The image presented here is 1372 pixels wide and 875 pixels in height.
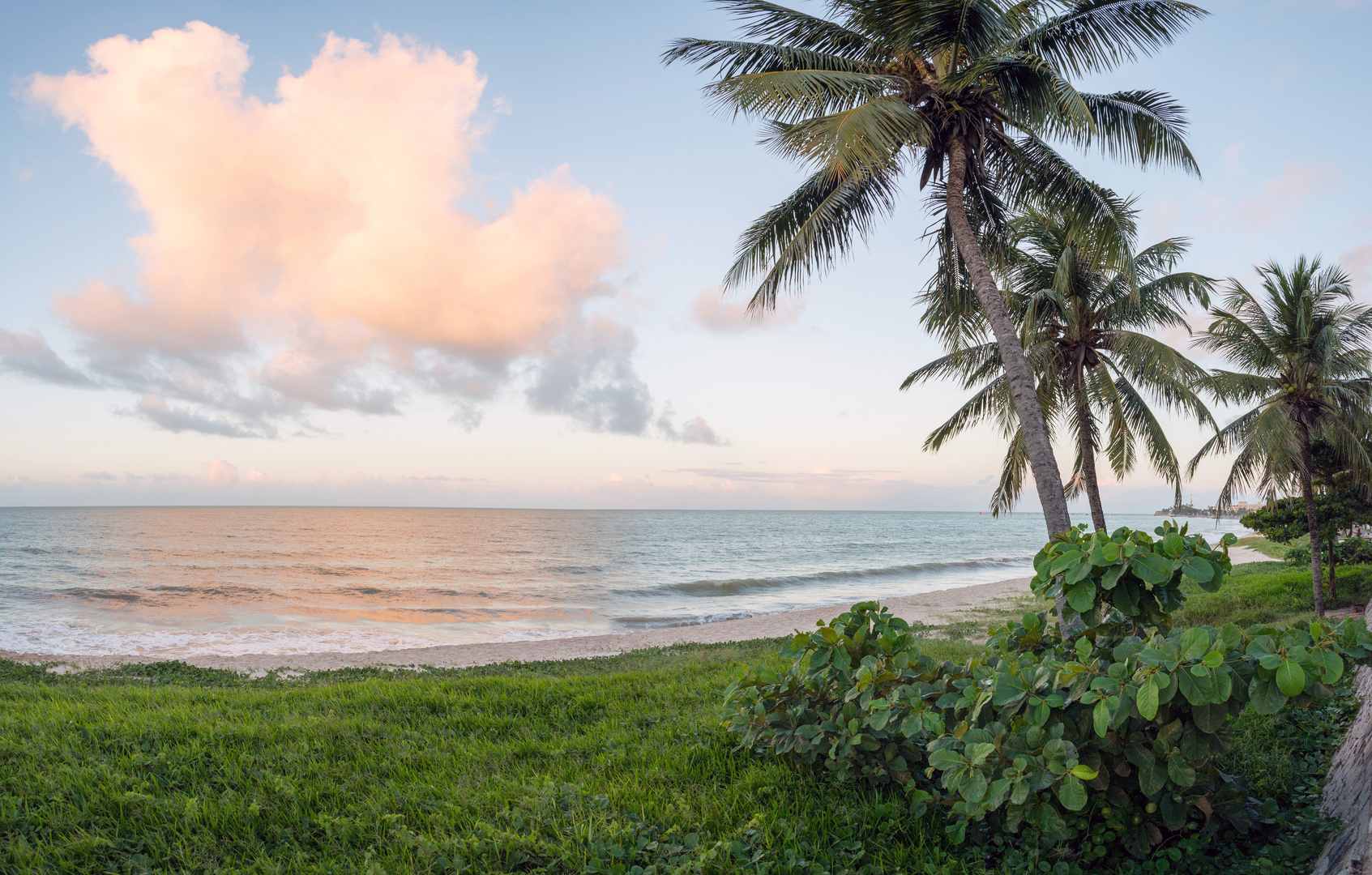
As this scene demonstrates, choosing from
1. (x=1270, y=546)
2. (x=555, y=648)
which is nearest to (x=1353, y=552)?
(x=555, y=648)

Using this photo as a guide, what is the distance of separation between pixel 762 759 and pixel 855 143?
5.57m

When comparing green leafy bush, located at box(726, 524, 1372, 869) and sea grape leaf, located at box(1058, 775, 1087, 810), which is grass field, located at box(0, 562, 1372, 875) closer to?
green leafy bush, located at box(726, 524, 1372, 869)

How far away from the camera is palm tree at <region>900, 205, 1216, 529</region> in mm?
10977

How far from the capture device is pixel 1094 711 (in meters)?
2.13

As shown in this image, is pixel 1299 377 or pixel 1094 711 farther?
pixel 1299 377

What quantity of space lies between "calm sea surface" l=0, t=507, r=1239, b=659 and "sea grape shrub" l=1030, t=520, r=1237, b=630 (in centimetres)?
1505

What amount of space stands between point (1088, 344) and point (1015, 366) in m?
6.14

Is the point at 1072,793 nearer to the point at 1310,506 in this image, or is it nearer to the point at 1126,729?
the point at 1126,729

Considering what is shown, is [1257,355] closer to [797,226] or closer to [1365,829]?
[797,226]

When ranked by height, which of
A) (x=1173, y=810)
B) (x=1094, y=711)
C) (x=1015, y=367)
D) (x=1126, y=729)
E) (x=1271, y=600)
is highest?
(x=1015, y=367)

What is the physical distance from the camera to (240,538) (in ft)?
174

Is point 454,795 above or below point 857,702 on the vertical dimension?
below

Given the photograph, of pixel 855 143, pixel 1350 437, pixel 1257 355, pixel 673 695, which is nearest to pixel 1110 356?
pixel 1257 355

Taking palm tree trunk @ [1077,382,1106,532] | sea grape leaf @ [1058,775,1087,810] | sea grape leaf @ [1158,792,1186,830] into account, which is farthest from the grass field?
palm tree trunk @ [1077,382,1106,532]
